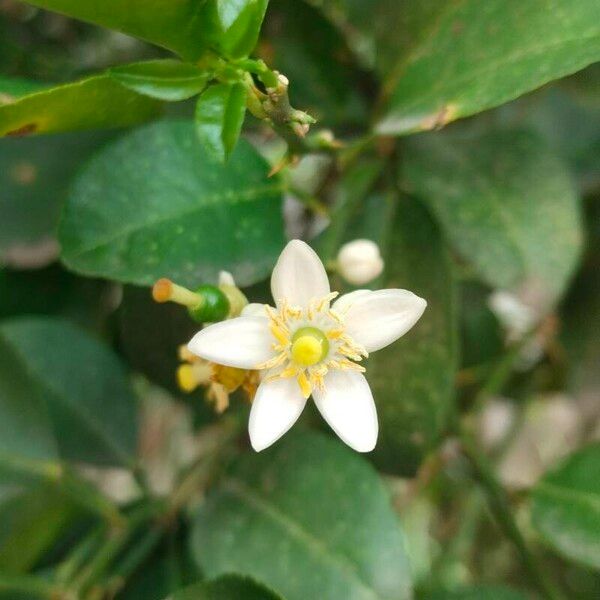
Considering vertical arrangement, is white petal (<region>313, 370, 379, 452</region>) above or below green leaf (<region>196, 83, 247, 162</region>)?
below

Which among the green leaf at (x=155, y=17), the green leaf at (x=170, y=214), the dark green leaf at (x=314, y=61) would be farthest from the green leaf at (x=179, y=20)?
the dark green leaf at (x=314, y=61)

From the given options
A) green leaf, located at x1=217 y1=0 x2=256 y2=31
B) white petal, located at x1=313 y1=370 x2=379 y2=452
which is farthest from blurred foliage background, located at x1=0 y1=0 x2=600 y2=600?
white petal, located at x1=313 y1=370 x2=379 y2=452

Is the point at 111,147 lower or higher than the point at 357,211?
higher

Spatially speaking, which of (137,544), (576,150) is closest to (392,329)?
(137,544)

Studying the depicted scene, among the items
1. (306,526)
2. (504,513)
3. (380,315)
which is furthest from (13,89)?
(504,513)

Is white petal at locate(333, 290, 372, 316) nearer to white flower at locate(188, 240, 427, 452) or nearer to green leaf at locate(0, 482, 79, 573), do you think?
white flower at locate(188, 240, 427, 452)

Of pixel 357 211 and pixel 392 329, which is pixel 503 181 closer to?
pixel 357 211
